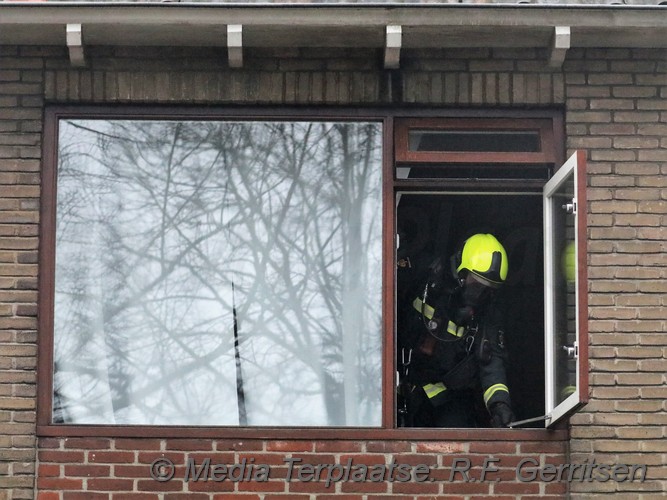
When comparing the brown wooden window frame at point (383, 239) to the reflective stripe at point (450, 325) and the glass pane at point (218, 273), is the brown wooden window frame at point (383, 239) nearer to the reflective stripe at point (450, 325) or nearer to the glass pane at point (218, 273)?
the glass pane at point (218, 273)

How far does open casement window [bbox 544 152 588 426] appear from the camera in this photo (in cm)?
837

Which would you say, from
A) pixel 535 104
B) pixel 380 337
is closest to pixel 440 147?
pixel 535 104

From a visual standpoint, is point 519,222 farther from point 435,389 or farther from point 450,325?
point 435,389

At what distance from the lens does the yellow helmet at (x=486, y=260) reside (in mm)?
9391

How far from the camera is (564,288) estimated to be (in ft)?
28.9

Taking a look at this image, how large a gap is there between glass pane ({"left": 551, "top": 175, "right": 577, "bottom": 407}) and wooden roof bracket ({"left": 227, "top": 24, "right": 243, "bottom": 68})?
1.95 metres

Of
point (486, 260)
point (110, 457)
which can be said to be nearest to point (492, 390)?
point (486, 260)

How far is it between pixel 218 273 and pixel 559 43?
7.67ft

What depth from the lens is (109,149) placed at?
932cm

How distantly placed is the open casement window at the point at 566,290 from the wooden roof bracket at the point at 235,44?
1.91 meters

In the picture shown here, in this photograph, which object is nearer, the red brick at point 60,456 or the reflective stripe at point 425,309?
the red brick at point 60,456

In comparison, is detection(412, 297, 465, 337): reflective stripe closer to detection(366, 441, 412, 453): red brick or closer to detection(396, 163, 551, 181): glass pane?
detection(396, 163, 551, 181): glass pane

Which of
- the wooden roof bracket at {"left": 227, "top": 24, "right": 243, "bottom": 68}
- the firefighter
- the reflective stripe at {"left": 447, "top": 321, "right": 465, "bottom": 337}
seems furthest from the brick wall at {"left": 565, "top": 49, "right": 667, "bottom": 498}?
the wooden roof bracket at {"left": 227, "top": 24, "right": 243, "bottom": 68}

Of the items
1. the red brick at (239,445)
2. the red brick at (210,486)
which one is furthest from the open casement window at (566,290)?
the red brick at (210,486)
